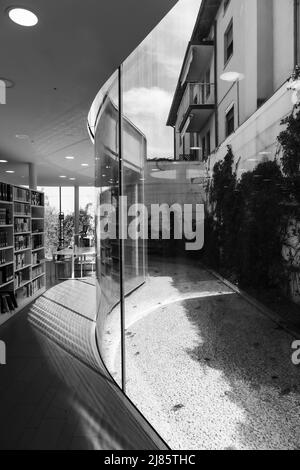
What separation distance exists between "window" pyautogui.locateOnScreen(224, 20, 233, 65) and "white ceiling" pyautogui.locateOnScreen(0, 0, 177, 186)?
1.12 ft

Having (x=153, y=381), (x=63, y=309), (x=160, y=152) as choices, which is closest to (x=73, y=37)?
(x=160, y=152)

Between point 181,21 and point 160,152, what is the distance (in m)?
0.73

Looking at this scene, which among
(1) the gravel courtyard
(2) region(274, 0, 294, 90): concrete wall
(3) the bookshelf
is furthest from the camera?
(3) the bookshelf

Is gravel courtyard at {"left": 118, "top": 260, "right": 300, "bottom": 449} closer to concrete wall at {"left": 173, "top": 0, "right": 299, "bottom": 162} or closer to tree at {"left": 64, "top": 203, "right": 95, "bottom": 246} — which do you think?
concrete wall at {"left": 173, "top": 0, "right": 299, "bottom": 162}

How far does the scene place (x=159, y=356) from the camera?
78.4 inches

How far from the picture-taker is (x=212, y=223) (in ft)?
5.51

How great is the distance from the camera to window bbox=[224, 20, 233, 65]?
1.54 m

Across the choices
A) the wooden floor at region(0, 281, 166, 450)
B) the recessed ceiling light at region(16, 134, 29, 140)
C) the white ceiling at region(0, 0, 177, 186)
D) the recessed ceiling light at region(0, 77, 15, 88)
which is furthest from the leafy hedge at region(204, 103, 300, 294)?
the recessed ceiling light at region(16, 134, 29, 140)

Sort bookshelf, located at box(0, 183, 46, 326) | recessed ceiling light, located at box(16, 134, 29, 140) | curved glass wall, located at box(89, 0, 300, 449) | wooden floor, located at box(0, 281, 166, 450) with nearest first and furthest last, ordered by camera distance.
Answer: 1. curved glass wall, located at box(89, 0, 300, 449)
2. wooden floor, located at box(0, 281, 166, 450)
3. recessed ceiling light, located at box(16, 134, 29, 140)
4. bookshelf, located at box(0, 183, 46, 326)

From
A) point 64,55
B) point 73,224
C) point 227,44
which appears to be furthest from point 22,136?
point 73,224

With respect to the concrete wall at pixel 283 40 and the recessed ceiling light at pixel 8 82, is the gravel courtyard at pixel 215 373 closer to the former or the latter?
the concrete wall at pixel 283 40

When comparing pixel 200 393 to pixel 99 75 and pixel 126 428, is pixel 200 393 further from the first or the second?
pixel 99 75

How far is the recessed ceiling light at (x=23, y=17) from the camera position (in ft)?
5.88

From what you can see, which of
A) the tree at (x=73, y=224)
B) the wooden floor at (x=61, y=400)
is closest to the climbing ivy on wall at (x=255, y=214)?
the wooden floor at (x=61, y=400)
